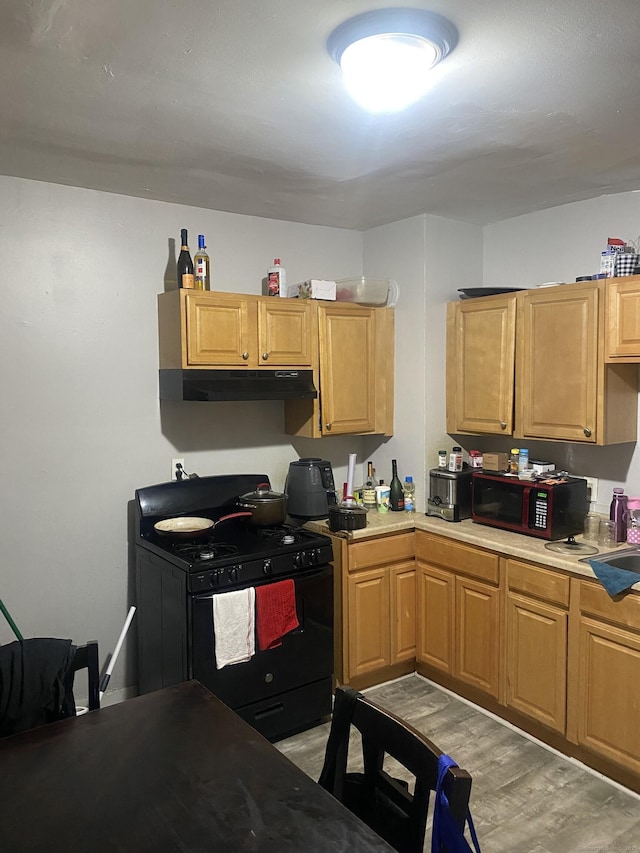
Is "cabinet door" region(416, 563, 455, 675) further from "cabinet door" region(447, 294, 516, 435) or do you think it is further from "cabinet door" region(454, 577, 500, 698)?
"cabinet door" region(447, 294, 516, 435)

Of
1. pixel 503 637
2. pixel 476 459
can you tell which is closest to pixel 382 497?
pixel 476 459

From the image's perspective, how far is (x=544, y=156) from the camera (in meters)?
2.64

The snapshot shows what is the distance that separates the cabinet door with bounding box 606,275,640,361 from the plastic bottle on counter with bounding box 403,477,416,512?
1.30 metres

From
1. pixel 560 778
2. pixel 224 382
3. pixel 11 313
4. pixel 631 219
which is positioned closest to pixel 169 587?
pixel 224 382

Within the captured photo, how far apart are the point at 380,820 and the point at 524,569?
1650 millimetres

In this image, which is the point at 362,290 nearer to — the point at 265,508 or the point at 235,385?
the point at 235,385

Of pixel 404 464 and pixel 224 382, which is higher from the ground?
pixel 224 382

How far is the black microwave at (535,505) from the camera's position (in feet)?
10.0

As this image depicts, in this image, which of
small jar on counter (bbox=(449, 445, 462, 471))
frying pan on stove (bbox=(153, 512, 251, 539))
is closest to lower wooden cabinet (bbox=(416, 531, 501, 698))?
small jar on counter (bbox=(449, 445, 462, 471))

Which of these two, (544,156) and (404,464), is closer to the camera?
(544,156)

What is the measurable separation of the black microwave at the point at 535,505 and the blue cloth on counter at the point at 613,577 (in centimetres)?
44

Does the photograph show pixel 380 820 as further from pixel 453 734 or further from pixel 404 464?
pixel 404 464

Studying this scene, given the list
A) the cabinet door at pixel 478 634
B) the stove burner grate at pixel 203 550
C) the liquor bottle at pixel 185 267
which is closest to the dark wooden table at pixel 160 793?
the stove burner grate at pixel 203 550

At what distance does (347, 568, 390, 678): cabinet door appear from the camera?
3.31m
